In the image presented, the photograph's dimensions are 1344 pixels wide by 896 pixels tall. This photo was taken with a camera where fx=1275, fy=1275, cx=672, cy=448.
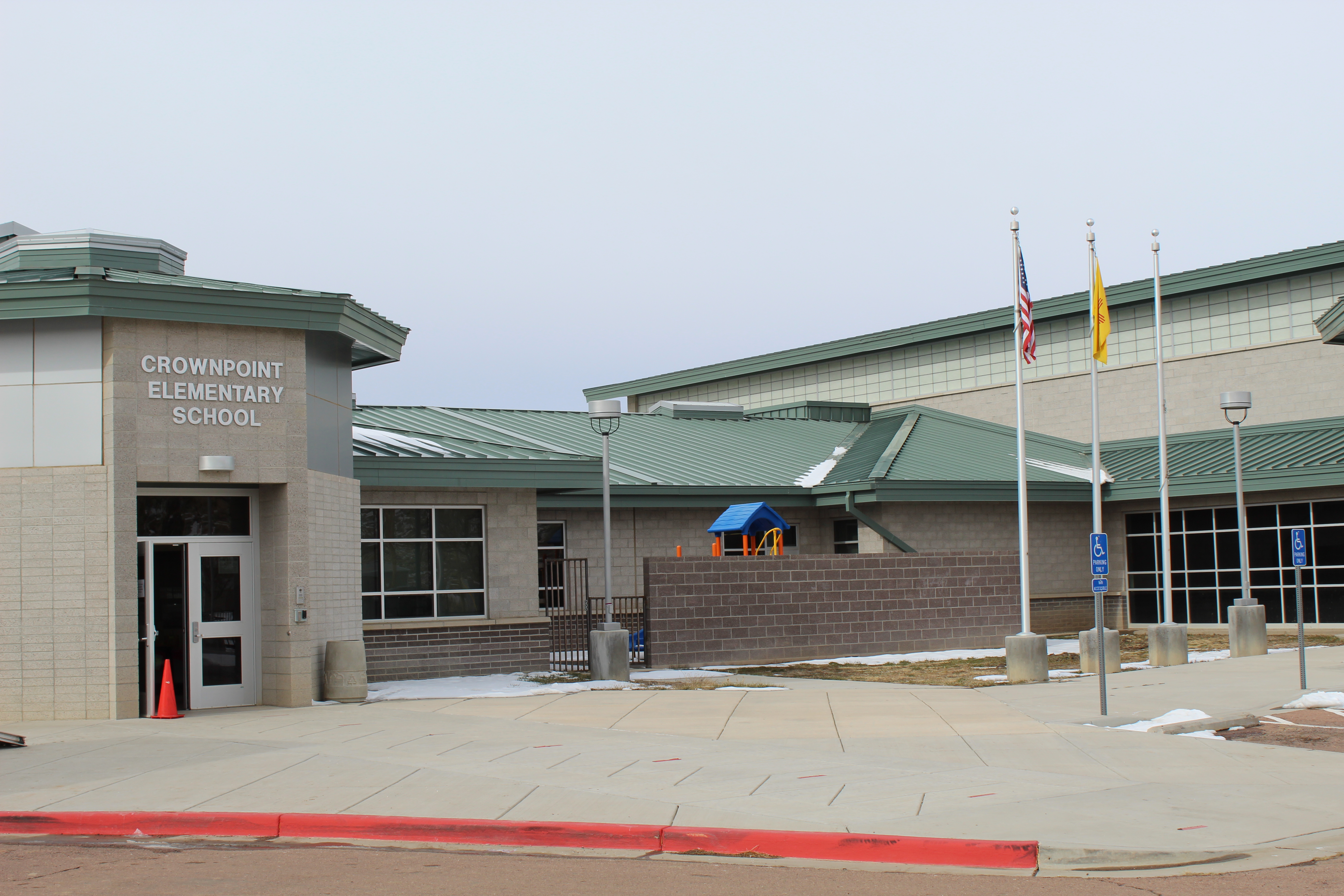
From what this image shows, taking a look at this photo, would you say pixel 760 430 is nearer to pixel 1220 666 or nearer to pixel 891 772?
pixel 1220 666

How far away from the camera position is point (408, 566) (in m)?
20.4

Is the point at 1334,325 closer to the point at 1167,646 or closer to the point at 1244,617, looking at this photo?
the point at 1244,617

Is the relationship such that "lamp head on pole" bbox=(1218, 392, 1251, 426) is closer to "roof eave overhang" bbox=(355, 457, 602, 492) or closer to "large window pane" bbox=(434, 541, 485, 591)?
"roof eave overhang" bbox=(355, 457, 602, 492)

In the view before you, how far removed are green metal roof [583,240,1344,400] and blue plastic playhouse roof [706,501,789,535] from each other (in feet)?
47.8

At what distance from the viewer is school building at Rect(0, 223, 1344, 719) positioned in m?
15.5

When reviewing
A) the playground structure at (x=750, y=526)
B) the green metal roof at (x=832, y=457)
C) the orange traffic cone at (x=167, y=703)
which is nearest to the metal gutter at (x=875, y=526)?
the green metal roof at (x=832, y=457)

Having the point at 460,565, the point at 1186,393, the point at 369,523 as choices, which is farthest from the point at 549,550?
the point at 1186,393

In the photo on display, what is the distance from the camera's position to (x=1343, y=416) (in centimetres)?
3002

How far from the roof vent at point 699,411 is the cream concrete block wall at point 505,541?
14199 mm

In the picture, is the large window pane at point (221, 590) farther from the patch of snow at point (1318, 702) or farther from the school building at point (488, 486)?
the patch of snow at point (1318, 702)

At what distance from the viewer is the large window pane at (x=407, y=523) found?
2041cm

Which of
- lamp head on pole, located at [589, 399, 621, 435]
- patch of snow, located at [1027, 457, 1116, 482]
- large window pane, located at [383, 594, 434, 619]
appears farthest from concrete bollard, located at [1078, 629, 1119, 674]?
patch of snow, located at [1027, 457, 1116, 482]

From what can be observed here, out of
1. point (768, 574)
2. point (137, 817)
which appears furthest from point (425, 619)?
point (137, 817)

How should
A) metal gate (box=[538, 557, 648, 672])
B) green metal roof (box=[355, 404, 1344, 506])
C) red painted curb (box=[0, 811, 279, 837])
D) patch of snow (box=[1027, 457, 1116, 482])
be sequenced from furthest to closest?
1. patch of snow (box=[1027, 457, 1116, 482])
2. green metal roof (box=[355, 404, 1344, 506])
3. metal gate (box=[538, 557, 648, 672])
4. red painted curb (box=[0, 811, 279, 837])
